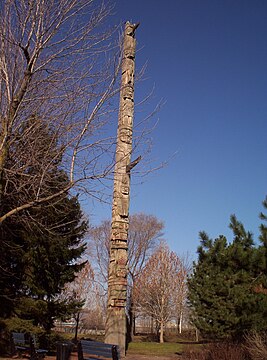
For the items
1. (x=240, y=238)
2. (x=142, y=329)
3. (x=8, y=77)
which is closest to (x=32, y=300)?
(x=240, y=238)

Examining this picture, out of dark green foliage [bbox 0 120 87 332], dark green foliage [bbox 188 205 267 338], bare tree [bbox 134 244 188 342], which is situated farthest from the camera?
bare tree [bbox 134 244 188 342]

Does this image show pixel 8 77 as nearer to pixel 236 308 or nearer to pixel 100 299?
pixel 236 308

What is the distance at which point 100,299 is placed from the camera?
35.2 meters

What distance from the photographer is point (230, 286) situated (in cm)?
1280

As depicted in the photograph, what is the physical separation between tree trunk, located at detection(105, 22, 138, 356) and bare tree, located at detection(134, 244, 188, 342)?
79.7 ft

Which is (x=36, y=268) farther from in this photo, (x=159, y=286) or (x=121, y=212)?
(x=159, y=286)

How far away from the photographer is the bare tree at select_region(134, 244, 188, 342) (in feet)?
99.2

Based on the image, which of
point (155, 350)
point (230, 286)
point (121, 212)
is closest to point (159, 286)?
point (155, 350)

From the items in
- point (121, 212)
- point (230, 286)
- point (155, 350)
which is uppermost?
point (121, 212)

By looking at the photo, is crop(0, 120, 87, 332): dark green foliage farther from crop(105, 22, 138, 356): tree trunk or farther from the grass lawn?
the grass lawn

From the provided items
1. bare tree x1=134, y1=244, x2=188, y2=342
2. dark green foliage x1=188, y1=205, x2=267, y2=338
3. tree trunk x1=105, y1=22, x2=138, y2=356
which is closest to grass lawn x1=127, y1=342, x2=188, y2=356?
dark green foliage x1=188, y1=205, x2=267, y2=338

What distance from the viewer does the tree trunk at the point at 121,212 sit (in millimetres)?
6488

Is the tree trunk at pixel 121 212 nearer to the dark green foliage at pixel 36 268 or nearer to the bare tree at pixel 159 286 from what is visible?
the dark green foliage at pixel 36 268

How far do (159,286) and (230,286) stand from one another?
59.9 ft
